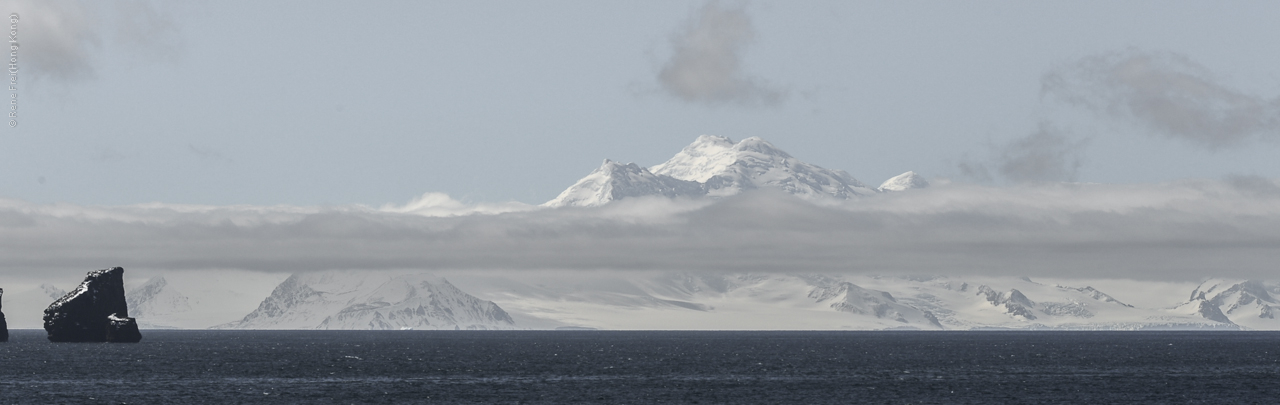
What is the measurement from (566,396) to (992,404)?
5147 cm

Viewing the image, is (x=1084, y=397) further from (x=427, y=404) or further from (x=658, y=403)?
(x=427, y=404)

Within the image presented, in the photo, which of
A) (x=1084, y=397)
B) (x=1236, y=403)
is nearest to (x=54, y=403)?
(x=1084, y=397)

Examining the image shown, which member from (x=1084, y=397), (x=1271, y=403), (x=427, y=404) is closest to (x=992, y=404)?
(x=1084, y=397)

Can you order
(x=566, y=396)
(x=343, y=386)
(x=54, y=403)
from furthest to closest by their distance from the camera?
(x=343, y=386) < (x=566, y=396) < (x=54, y=403)

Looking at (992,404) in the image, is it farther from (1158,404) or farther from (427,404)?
(427,404)

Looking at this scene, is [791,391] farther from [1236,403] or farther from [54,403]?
[54,403]

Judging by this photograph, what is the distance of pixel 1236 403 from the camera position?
16850 centimetres

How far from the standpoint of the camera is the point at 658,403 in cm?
16862

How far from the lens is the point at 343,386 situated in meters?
196

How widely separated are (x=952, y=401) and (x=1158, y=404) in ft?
79.5

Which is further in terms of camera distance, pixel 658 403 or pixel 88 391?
pixel 88 391

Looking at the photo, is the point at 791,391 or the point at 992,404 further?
the point at 791,391

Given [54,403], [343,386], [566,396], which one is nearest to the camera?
[54,403]

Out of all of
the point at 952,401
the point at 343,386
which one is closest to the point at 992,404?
the point at 952,401
